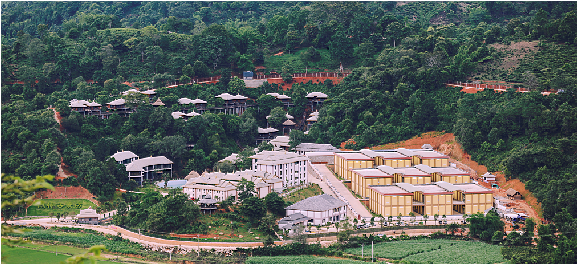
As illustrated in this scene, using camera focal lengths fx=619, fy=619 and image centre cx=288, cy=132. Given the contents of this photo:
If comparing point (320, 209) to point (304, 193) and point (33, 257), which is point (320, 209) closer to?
point (304, 193)

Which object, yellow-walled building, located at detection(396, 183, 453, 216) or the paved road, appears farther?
yellow-walled building, located at detection(396, 183, 453, 216)

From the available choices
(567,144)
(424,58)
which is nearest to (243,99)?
(424,58)

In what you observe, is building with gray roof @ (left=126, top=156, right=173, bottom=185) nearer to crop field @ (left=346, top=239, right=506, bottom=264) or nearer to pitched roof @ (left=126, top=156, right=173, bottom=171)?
pitched roof @ (left=126, top=156, right=173, bottom=171)

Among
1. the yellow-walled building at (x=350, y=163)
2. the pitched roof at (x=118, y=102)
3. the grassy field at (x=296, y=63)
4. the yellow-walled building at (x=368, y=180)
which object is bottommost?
the yellow-walled building at (x=368, y=180)

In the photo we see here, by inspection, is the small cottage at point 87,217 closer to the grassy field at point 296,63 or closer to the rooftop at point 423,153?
the rooftop at point 423,153

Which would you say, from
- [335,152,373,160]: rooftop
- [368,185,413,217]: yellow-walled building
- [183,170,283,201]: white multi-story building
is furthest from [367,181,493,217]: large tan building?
[183,170,283,201]: white multi-story building

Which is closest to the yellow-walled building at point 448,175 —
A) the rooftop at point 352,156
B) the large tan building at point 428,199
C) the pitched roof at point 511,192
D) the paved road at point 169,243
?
the large tan building at point 428,199

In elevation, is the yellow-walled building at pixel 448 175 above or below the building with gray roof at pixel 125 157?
below

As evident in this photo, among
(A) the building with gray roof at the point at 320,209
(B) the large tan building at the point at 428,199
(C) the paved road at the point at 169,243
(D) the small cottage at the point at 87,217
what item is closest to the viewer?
(C) the paved road at the point at 169,243
